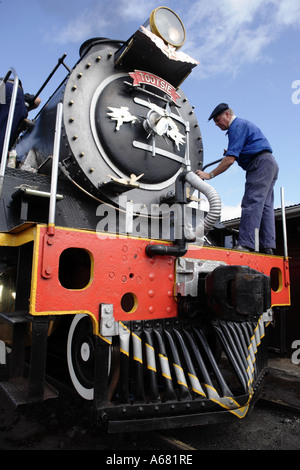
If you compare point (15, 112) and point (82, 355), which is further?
point (15, 112)

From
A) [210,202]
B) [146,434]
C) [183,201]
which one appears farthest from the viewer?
[210,202]

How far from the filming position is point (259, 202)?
290 centimetres

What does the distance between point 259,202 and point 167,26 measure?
1724mm

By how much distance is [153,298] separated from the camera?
2.07 m

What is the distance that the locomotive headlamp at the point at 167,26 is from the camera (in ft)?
9.37

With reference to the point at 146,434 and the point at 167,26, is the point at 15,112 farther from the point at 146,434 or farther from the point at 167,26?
the point at 146,434

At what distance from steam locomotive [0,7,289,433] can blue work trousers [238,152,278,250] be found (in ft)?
0.75

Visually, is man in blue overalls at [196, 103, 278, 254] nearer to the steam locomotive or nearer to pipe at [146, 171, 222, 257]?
the steam locomotive

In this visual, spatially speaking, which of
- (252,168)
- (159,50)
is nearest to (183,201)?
(252,168)

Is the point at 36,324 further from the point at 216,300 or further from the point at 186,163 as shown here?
the point at 186,163

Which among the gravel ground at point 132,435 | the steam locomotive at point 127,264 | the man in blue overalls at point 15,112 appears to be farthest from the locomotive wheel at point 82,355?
the man in blue overalls at point 15,112

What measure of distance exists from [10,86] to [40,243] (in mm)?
1919

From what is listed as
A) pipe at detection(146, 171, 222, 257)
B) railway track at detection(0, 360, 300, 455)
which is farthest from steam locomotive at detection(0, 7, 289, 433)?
railway track at detection(0, 360, 300, 455)

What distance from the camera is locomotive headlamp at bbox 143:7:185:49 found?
2857 millimetres
